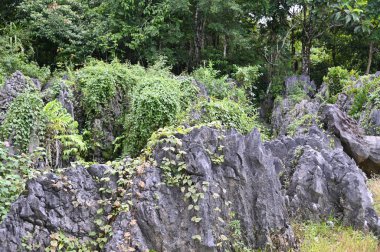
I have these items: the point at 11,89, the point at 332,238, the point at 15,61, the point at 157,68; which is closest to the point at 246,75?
the point at 157,68

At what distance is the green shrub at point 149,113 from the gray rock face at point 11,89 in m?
2.67

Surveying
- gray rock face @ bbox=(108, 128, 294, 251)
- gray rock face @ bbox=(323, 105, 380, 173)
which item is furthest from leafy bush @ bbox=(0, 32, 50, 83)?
gray rock face @ bbox=(323, 105, 380, 173)

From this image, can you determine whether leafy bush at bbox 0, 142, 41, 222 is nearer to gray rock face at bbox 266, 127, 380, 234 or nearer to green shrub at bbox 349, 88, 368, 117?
gray rock face at bbox 266, 127, 380, 234

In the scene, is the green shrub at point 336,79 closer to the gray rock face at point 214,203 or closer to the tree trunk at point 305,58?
the tree trunk at point 305,58

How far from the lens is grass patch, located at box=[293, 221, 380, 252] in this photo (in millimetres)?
5387

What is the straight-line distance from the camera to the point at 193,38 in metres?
17.6

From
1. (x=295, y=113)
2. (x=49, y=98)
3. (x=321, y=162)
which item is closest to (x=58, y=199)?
(x=321, y=162)

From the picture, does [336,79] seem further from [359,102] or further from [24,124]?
[24,124]

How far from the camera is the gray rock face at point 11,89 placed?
885 centimetres

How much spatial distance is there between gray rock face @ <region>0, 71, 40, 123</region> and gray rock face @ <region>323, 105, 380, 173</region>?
759cm

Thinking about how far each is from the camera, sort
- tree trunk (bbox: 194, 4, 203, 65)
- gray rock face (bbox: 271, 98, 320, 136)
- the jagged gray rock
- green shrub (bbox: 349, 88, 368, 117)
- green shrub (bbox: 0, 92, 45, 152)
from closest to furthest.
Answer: the jagged gray rock < green shrub (bbox: 0, 92, 45, 152) < gray rock face (bbox: 271, 98, 320, 136) < green shrub (bbox: 349, 88, 368, 117) < tree trunk (bbox: 194, 4, 203, 65)

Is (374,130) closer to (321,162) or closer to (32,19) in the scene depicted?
(321,162)

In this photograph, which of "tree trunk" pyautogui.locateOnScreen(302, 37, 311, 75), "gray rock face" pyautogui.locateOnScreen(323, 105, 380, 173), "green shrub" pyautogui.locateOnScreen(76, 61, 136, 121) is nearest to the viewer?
"gray rock face" pyautogui.locateOnScreen(323, 105, 380, 173)

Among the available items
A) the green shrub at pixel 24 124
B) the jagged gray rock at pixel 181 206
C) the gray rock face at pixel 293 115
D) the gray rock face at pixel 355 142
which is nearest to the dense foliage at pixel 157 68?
the green shrub at pixel 24 124
